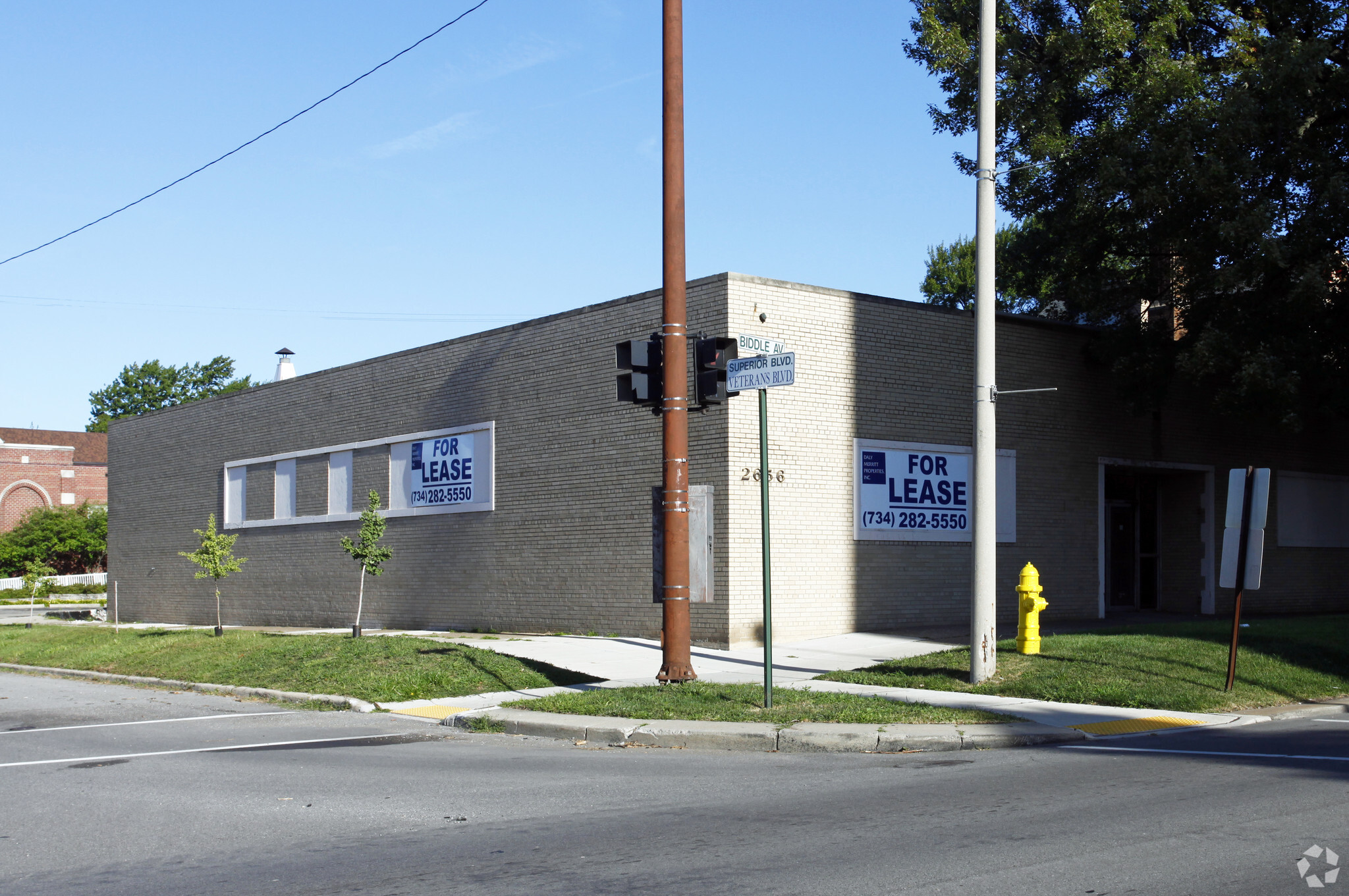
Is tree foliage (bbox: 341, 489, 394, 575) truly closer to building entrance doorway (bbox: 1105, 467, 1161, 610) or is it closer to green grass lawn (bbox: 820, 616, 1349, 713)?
green grass lawn (bbox: 820, 616, 1349, 713)

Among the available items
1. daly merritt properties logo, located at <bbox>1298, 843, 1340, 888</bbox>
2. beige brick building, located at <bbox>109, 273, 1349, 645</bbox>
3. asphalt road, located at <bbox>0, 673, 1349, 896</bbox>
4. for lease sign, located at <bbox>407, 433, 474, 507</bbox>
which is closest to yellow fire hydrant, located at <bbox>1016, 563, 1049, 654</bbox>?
asphalt road, located at <bbox>0, 673, 1349, 896</bbox>

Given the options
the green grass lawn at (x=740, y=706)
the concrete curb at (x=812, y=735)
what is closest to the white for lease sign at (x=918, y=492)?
the green grass lawn at (x=740, y=706)

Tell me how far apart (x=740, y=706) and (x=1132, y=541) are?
16.5 metres

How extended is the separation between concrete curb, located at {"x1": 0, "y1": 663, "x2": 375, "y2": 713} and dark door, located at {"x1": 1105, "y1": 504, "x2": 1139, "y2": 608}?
16.8 meters

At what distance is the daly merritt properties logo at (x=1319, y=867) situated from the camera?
224 inches

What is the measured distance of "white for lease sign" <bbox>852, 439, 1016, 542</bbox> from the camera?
20.7m

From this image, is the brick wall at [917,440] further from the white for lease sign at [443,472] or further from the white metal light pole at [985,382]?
the white for lease sign at [443,472]

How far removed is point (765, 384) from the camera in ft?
37.5

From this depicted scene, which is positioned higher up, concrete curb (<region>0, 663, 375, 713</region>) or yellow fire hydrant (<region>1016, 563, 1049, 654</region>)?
yellow fire hydrant (<region>1016, 563, 1049, 654</region>)

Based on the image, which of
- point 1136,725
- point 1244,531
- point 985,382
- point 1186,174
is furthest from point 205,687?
point 1186,174

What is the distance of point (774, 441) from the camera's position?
19531 millimetres

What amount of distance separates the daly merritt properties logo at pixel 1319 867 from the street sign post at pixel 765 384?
210 inches

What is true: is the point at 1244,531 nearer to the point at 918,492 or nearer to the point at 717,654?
the point at 717,654

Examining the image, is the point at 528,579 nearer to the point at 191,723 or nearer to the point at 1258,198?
the point at 191,723
